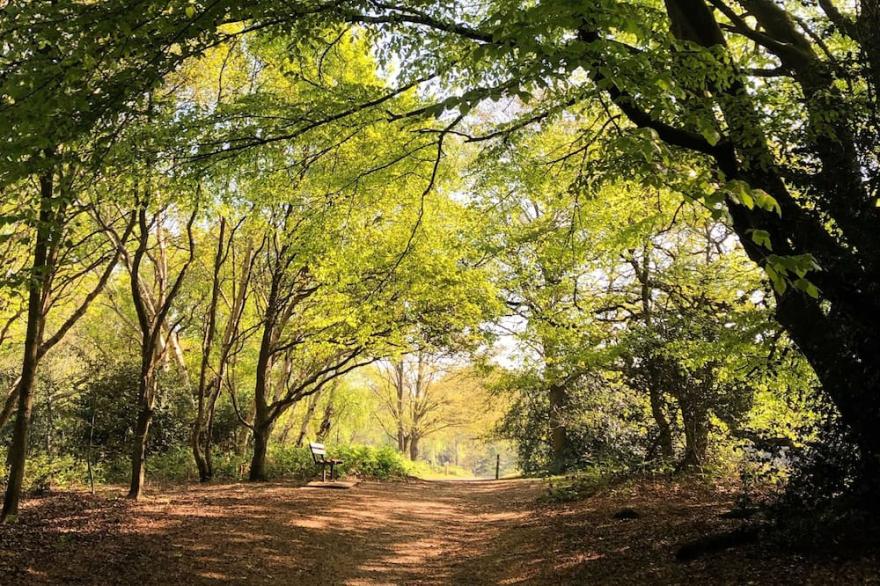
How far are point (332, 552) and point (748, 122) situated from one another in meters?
6.99

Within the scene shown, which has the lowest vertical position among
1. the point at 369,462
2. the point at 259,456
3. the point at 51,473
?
the point at 369,462

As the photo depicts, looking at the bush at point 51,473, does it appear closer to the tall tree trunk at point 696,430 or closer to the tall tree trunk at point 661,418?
the tall tree trunk at point 661,418

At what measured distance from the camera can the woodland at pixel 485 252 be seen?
176 inches

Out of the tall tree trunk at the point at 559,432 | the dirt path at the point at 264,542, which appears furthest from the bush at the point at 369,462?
the dirt path at the point at 264,542

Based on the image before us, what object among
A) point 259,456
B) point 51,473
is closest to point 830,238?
point 259,456

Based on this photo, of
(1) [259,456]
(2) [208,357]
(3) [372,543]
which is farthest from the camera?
(1) [259,456]

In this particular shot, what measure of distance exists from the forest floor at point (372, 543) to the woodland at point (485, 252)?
0.08 metres

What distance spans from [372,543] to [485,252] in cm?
820

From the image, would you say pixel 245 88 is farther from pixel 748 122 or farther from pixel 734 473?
pixel 734 473

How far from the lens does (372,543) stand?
8477 mm

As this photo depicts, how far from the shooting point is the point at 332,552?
7.60 meters

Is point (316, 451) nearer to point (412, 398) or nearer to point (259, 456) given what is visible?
point (259, 456)

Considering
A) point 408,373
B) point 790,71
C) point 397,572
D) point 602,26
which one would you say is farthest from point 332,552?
point 408,373

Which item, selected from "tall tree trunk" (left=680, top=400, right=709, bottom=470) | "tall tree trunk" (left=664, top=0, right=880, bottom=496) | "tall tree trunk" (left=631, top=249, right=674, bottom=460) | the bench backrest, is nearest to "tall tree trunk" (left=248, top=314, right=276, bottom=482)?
the bench backrest
